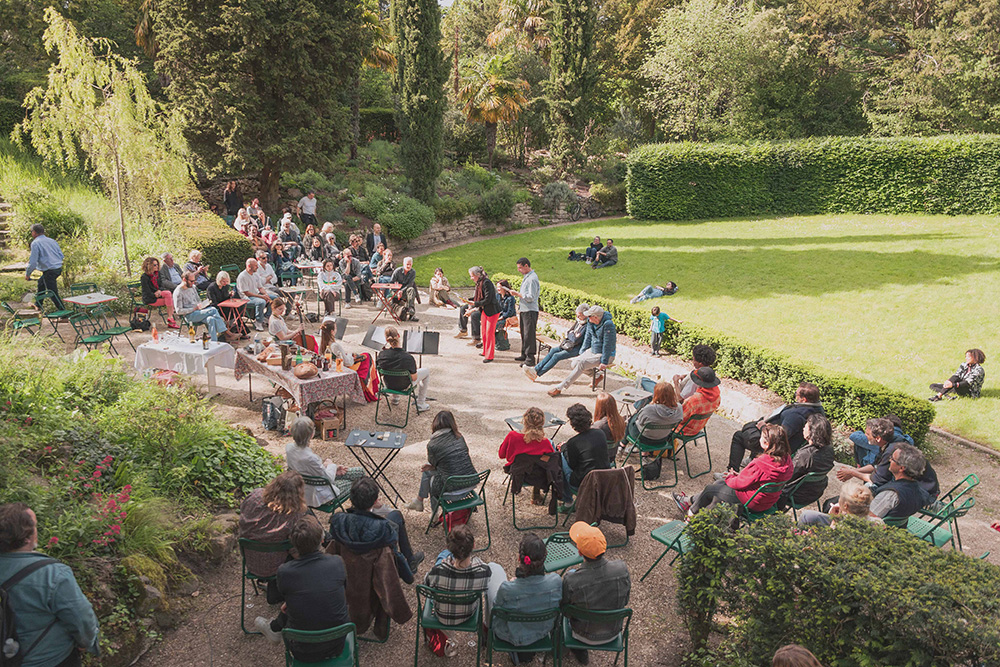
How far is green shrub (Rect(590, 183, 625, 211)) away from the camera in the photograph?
102ft

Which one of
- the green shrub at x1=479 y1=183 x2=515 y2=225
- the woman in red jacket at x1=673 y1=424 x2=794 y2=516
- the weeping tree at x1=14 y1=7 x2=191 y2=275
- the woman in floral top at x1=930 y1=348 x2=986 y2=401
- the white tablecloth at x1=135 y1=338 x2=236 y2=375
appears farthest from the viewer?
the green shrub at x1=479 y1=183 x2=515 y2=225

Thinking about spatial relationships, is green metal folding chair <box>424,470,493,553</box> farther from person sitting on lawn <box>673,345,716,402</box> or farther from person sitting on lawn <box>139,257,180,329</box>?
person sitting on lawn <box>139,257,180,329</box>

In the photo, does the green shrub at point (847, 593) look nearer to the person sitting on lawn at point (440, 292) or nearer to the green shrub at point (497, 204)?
the person sitting on lawn at point (440, 292)

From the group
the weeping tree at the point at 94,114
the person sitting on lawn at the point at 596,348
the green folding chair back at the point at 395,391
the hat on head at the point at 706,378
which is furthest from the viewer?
the weeping tree at the point at 94,114

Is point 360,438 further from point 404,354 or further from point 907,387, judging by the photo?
point 907,387

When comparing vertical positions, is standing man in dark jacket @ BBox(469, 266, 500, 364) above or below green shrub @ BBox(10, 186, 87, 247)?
below

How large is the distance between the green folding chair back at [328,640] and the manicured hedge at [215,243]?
40.8ft

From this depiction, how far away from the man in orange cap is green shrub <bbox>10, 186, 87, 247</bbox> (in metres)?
15.6

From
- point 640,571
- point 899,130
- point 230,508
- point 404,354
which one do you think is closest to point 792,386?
point 640,571

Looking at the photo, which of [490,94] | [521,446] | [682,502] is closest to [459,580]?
[521,446]

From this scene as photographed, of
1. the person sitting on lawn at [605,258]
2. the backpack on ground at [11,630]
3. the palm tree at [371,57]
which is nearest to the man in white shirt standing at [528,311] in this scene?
the backpack on ground at [11,630]

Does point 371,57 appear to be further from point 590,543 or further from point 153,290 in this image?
point 590,543

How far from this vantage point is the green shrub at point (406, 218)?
23016 millimetres

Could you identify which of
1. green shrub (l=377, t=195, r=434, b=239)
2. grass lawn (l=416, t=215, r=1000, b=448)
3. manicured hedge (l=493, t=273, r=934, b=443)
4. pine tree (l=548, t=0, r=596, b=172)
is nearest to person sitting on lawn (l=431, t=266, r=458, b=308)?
grass lawn (l=416, t=215, r=1000, b=448)
